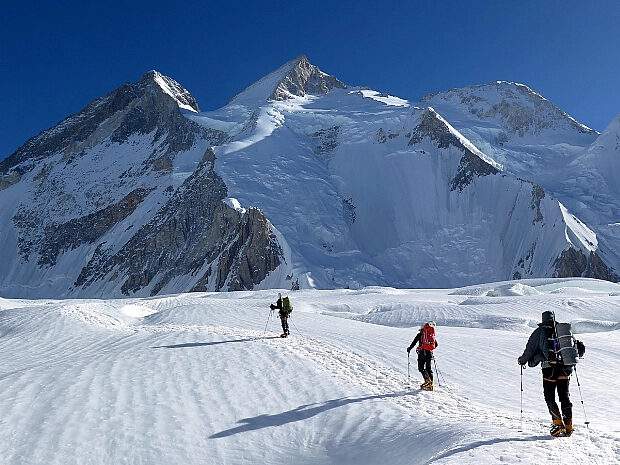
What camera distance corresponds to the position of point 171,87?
17912 centimetres

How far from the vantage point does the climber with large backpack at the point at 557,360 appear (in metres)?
7.73

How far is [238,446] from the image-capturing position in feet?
29.5

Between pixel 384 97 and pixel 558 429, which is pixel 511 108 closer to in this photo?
pixel 384 97

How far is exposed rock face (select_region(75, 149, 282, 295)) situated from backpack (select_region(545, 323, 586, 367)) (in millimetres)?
64512

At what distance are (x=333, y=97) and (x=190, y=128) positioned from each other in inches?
1481

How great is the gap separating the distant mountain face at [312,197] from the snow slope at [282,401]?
48.6 m

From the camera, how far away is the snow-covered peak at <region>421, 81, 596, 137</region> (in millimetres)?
140250

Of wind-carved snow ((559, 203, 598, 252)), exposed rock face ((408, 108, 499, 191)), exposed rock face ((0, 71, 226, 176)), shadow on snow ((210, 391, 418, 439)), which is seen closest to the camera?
shadow on snow ((210, 391, 418, 439))

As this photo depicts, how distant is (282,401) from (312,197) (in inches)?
3024

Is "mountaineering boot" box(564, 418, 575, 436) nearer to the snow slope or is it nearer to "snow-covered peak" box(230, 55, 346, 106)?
the snow slope

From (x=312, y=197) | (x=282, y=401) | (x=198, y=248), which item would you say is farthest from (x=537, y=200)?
(x=282, y=401)

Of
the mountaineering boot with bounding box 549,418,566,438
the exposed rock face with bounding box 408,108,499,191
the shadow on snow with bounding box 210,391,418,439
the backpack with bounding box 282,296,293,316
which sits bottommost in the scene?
the shadow on snow with bounding box 210,391,418,439

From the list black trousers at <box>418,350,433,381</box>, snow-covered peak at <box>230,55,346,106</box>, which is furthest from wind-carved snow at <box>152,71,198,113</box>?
black trousers at <box>418,350,433,381</box>

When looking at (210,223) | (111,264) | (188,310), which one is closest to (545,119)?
(210,223)
